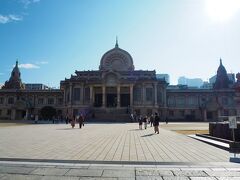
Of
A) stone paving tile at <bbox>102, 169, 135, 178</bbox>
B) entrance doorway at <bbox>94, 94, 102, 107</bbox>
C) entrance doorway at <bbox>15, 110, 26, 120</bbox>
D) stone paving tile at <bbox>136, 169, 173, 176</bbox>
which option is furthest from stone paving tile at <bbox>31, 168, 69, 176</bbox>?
entrance doorway at <bbox>15, 110, 26, 120</bbox>

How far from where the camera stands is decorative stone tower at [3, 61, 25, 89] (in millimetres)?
100875

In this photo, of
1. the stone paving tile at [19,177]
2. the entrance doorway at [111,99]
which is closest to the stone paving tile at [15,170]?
the stone paving tile at [19,177]

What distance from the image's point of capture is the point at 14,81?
4008 inches

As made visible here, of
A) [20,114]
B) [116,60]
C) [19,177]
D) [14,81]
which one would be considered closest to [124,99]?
[116,60]

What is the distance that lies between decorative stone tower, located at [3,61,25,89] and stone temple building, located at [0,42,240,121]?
0.36m

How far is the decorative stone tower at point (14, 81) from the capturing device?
10088cm

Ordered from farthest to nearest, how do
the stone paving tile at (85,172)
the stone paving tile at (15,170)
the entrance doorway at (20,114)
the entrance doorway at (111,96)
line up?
1. the entrance doorway at (20,114)
2. the entrance doorway at (111,96)
3. the stone paving tile at (15,170)
4. the stone paving tile at (85,172)

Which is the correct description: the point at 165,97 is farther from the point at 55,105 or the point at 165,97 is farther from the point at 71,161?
the point at 71,161

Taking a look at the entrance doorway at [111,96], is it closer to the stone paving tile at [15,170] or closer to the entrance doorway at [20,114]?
the entrance doorway at [20,114]

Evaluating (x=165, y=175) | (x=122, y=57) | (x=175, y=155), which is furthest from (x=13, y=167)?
(x=122, y=57)

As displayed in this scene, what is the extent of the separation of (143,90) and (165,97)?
33.5 ft

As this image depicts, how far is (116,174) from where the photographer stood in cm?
882

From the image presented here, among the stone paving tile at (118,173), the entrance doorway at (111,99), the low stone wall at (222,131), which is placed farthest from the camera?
the entrance doorway at (111,99)

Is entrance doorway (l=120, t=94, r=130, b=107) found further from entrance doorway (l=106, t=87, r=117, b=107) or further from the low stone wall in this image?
the low stone wall
